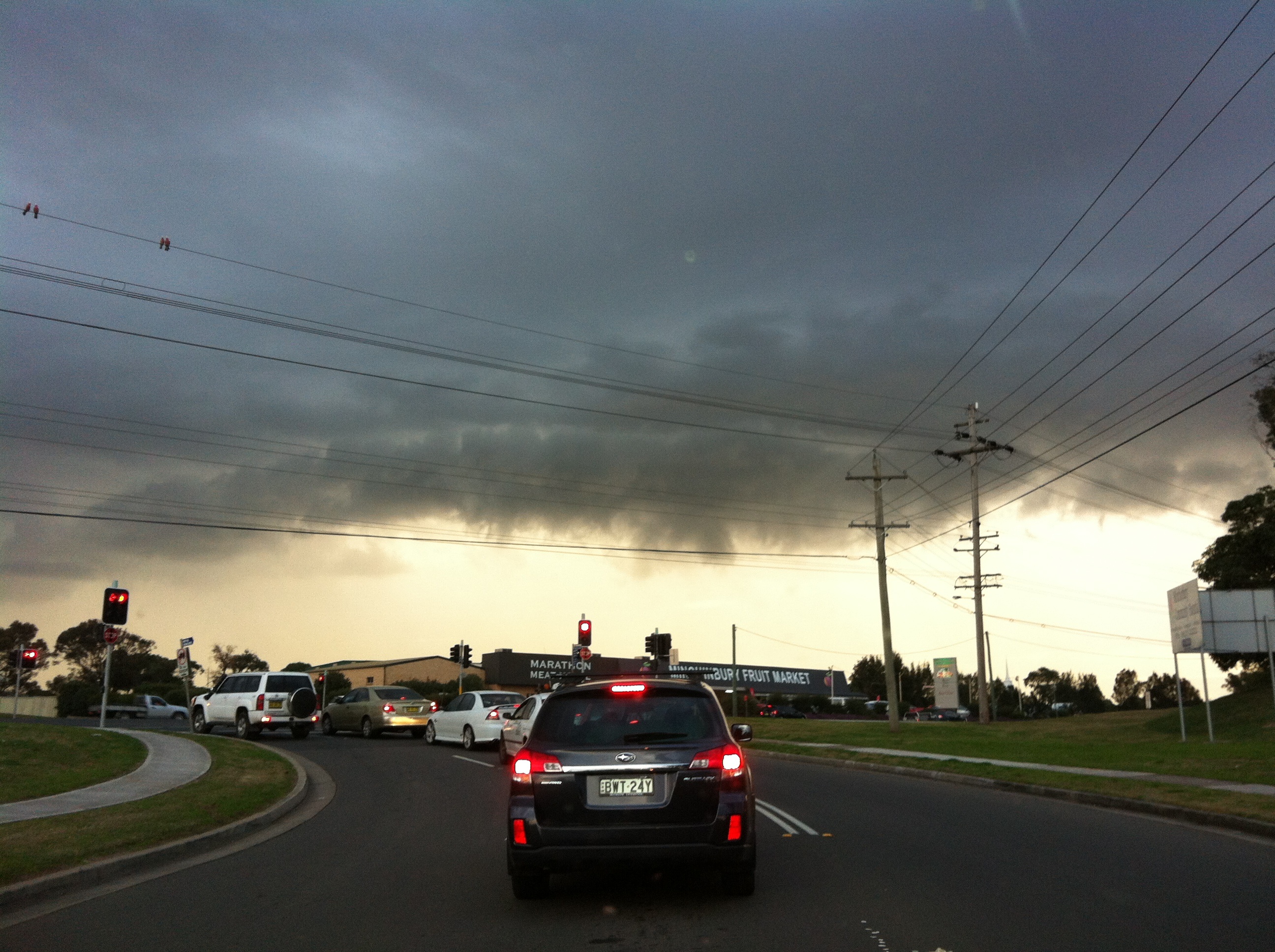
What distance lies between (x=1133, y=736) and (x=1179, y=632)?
7.10m

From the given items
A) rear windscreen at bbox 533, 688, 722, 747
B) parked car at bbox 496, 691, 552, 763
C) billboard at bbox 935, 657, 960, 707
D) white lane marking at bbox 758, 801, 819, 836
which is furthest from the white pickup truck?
rear windscreen at bbox 533, 688, 722, 747

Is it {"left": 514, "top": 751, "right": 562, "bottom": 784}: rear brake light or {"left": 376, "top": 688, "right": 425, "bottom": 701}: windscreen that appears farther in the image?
{"left": 376, "top": 688, "right": 425, "bottom": 701}: windscreen

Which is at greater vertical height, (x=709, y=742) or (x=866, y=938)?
(x=709, y=742)

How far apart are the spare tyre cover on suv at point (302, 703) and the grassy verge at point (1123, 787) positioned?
48.2 feet

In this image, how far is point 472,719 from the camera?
26.6 m

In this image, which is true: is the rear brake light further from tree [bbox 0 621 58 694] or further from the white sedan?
tree [bbox 0 621 58 694]

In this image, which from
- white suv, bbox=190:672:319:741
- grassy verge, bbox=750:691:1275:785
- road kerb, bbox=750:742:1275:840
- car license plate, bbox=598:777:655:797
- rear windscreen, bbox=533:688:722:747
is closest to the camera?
car license plate, bbox=598:777:655:797

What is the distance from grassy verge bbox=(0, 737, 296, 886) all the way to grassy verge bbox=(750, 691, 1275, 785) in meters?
12.1

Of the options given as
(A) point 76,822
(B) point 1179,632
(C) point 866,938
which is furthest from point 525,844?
(B) point 1179,632

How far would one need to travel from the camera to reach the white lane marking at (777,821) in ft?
38.0

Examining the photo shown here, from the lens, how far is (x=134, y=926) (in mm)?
7359

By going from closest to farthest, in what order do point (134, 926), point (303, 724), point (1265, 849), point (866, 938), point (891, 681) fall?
point (866, 938) → point (134, 926) → point (1265, 849) → point (303, 724) → point (891, 681)

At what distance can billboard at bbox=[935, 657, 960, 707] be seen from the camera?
6141 cm

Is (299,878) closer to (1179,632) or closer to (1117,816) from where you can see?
(1117,816)
